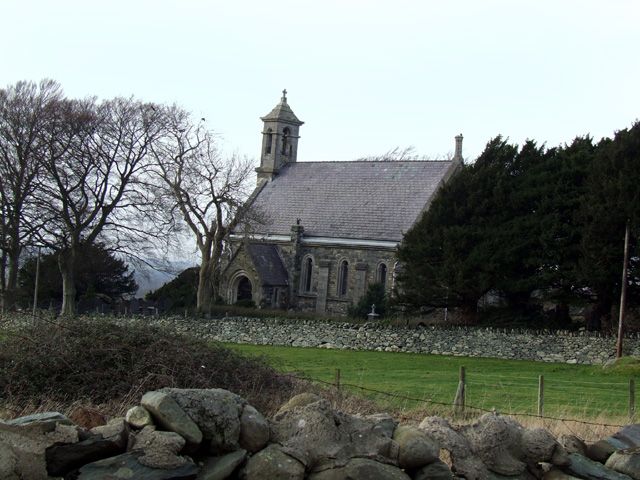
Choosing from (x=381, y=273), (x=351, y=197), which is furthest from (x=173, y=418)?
(x=351, y=197)

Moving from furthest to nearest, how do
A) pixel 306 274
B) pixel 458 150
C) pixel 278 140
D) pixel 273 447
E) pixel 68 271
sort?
1. pixel 278 140
2. pixel 306 274
3. pixel 458 150
4. pixel 68 271
5. pixel 273 447

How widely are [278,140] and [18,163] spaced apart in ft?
77.0

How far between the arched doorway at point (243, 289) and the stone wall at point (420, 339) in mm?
12454

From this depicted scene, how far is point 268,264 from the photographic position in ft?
185

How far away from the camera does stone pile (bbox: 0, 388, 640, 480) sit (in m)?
8.14

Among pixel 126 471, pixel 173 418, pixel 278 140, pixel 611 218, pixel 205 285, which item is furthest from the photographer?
pixel 278 140

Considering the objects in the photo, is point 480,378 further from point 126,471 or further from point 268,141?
point 268,141

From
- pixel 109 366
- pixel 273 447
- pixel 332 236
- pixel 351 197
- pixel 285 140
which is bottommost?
pixel 273 447

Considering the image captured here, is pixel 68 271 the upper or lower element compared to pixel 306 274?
lower

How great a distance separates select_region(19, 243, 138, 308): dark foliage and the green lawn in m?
16.0

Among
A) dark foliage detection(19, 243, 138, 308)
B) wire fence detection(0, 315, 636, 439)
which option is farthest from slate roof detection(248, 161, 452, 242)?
wire fence detection(0, 315, 636, 439)

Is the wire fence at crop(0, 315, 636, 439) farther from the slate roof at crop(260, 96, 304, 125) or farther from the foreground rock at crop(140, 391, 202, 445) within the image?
the slate roof at crop(260, 96, 304, 125)

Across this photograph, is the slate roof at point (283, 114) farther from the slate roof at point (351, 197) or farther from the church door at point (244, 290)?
the church door at point (244, 290)

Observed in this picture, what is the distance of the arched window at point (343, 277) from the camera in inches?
2205
